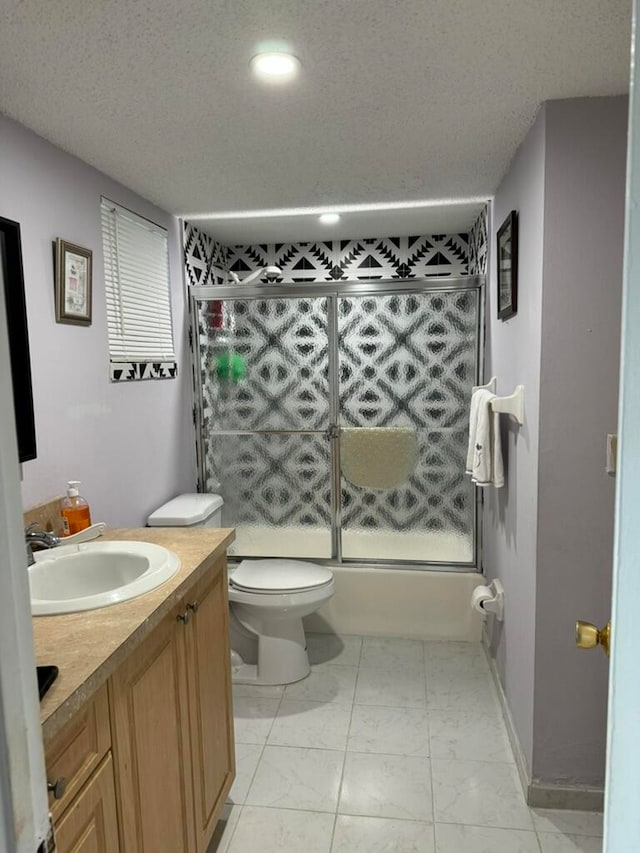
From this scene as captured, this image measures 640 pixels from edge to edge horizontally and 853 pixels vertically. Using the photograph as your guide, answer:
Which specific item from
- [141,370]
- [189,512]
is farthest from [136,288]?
[189,512]

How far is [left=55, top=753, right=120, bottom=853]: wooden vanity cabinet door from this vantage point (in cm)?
99

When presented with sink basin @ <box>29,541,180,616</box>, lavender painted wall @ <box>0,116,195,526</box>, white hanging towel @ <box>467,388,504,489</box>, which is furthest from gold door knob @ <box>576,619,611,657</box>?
lavender painted wall @ <box>0,116,195,526</box>

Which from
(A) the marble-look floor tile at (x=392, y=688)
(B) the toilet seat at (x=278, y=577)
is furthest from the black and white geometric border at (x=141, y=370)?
(A) the marble-look floor tile at (x=392, y=688)

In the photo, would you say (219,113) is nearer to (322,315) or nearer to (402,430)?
(322,315)

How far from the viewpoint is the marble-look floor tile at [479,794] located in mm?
1886

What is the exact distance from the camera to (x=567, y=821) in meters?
1.87

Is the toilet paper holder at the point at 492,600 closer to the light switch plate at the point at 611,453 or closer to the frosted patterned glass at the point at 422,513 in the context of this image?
the frosted patterned glass at the point at 422,513

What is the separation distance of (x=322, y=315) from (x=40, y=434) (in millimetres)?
1649

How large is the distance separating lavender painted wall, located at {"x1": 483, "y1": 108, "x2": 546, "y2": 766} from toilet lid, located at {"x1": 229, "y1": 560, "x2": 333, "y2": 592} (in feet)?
2.69

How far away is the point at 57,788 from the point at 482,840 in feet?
4.65

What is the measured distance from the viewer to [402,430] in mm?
3117

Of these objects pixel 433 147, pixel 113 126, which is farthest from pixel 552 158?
pixel 113 126

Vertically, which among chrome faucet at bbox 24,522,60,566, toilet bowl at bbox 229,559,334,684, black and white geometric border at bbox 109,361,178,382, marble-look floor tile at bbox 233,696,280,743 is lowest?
marble-look floor tile at bbox 233,696,280,743

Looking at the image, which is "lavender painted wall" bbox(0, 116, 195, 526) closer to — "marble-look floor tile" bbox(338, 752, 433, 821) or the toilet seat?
the toilet seat
